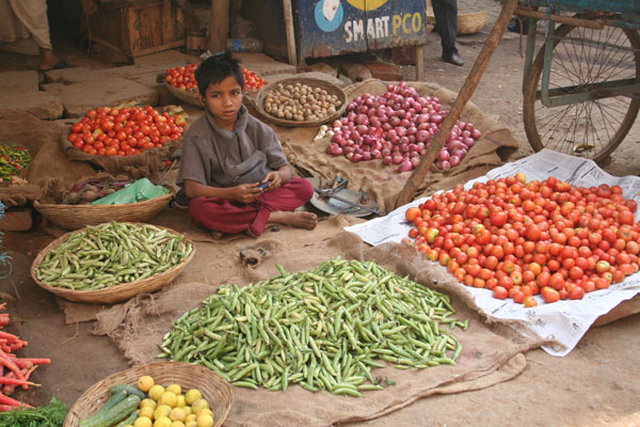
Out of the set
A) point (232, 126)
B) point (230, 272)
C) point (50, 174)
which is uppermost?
point (232, 126)

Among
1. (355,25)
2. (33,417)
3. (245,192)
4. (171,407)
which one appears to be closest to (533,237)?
(245,192)

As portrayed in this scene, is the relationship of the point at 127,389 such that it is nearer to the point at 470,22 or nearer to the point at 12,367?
the point at 12,367

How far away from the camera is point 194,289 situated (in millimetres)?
3795

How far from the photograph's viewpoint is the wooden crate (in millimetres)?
7699

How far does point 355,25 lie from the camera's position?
7.98 m

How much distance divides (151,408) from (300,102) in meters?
4.30

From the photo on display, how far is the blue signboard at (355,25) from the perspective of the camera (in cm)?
771

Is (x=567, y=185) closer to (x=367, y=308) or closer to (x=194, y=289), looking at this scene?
(x=367, y=308)

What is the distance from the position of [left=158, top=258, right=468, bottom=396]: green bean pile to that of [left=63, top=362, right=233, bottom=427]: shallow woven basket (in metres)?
0.28

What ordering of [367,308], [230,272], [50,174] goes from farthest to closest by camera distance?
[50,174], [230,272], [367,308]

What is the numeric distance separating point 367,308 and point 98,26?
6.59 m

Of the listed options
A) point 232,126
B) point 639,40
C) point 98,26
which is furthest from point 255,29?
point 639,40

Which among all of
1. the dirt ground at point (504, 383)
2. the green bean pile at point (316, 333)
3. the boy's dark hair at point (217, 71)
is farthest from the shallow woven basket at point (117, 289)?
the boy's dark hair at point (217, 71)

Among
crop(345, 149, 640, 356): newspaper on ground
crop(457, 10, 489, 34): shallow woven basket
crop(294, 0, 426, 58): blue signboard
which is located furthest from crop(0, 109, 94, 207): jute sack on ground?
crop(457, 10, 489, 34): shallow woven basket
